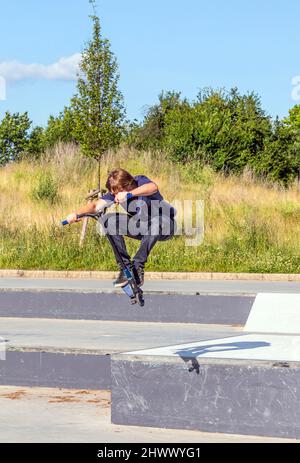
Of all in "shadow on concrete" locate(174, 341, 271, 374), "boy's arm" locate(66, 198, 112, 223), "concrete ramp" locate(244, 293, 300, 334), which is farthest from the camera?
"concrete ramp" locate(244, 293, 300, 334)

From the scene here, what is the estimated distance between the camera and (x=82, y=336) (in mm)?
11258

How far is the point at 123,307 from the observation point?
13.5 meters

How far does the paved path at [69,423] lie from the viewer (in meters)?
7.18

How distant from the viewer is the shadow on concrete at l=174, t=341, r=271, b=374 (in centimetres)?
736

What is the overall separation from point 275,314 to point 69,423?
13.8ft

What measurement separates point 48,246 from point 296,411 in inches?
523

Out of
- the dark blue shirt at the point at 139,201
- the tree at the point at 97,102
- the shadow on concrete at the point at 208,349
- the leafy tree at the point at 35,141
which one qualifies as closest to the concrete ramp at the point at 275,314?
the shadow on concrete at the point at 208,349

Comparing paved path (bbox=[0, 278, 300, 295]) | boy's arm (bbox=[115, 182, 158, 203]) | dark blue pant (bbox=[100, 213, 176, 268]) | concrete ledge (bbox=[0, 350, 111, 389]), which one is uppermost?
boy's arm (bbox=[115, 182, 158, 203])

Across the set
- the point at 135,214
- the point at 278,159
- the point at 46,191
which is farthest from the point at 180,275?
the point at 278,159

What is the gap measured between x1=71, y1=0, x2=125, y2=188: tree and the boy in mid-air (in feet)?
54.1

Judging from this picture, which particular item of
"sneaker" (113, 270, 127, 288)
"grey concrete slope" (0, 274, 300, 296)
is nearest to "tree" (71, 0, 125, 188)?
"grey concrete slope" (0, 274, 300, 296)

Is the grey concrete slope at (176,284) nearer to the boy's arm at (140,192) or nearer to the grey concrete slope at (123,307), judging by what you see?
the grey concrete slope at (123,307)

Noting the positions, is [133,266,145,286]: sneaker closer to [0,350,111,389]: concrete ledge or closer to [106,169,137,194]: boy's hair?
[0,350,111,389]: concrete ledge

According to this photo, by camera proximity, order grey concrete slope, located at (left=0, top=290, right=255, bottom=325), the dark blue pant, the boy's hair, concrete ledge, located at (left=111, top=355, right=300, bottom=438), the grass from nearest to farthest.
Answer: concrete ledge, located at (left=111, top=355, right=300, bottom=438), the boy's hair, the dark blue pant, grey concrete slope, located at (left=0, top=290, right=255, bottom=325), the grass
